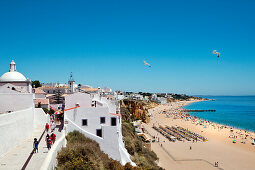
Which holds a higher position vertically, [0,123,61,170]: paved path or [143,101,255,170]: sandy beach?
[0,123,61,170]: paved path

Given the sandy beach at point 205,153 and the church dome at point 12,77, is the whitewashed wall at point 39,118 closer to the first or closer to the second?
the church dome at point 12,77

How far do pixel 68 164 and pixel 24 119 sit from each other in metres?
6.17

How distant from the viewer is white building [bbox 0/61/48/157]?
33.4ft

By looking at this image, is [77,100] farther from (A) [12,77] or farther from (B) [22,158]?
(B) [22,158]

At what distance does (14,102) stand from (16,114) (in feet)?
14.2

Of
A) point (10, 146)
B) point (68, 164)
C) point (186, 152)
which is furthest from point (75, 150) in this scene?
point (186, 152)

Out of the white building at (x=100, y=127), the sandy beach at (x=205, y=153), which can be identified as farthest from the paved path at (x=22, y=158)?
the sandy beach at (x=205, y=153)

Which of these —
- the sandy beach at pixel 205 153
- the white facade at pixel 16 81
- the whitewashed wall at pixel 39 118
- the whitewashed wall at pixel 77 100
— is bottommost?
the sandy beach at pixel 205 153

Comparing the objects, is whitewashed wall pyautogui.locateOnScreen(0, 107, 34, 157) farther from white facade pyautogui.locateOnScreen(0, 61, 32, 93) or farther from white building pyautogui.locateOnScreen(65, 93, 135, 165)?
white facade pyautogui.locateOnScreen(0, 61, 32, 93)

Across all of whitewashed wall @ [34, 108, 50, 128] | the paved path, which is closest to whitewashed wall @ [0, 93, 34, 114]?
whitewashed wall @ [34, 108, 50, 128]

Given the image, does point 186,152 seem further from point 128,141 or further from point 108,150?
point 108,150

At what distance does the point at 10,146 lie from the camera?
10336 millimetres

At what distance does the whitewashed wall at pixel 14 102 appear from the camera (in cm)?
1548

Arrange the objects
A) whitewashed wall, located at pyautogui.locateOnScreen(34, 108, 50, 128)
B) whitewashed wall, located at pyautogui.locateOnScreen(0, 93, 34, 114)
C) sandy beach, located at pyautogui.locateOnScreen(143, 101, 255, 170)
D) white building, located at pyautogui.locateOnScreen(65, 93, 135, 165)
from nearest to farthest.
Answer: whitewashed wall, located at pyautogui.locateOnScreen(0, 93, 34, 114) < white building, located at pyautogui.locateOnScreen(65, 93, 135, 165) < whitewashed wall, located at pyautogui.locateOnScreen(34, 108, 50, 128) < sandy beach, located at pyautogui.locateOnScreen(143, 101, 255, 170)
